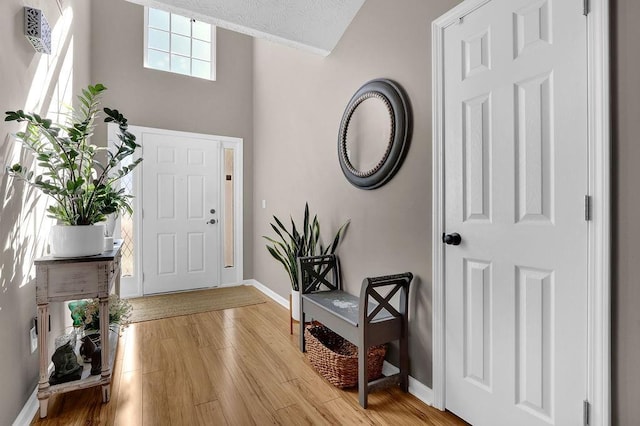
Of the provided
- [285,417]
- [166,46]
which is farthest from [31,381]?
[166,46]

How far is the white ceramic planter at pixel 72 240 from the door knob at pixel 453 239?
189 cm

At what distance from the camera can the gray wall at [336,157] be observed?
6.07 feet

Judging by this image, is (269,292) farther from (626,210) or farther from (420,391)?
(626,210)

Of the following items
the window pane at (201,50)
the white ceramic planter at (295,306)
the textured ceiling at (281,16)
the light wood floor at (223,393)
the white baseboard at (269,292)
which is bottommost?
the light wood floor at (223,393)

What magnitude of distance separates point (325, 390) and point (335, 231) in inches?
46.0

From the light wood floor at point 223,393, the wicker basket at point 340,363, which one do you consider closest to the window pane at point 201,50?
the light wood floor at point 223,393

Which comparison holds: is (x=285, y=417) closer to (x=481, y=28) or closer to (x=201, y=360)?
(x=201, y=360)

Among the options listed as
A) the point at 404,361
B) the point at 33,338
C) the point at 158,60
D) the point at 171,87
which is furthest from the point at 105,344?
the point at 158,60

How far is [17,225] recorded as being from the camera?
64.0 inches

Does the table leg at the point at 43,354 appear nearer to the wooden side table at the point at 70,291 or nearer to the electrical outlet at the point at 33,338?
the wooden side table at the point at 70,291

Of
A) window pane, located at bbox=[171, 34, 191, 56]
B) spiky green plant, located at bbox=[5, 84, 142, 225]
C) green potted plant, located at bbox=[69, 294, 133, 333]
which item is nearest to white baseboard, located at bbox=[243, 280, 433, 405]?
green potted plant, located at bbox=[69, 294, 133, 333]

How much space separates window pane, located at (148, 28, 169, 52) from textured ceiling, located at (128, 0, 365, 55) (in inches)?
86.1

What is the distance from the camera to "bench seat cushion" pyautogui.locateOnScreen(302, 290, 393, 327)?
1.91m

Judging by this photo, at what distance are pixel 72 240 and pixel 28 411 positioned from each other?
0.89 metres
